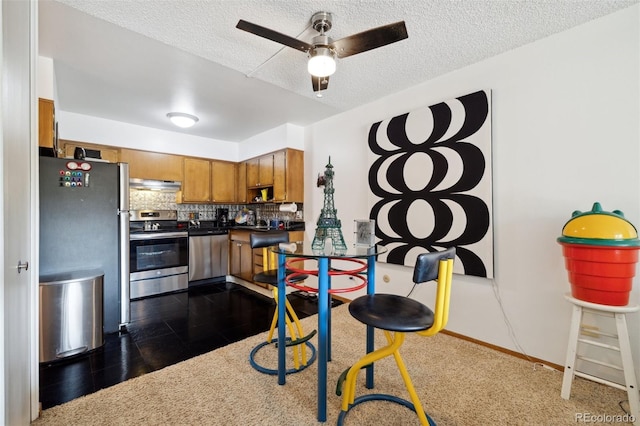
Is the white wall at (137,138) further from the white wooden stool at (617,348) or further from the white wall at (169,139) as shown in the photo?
the white wooden stool at (617,348)

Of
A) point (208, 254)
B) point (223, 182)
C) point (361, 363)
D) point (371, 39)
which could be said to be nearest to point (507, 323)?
point (361, 363)

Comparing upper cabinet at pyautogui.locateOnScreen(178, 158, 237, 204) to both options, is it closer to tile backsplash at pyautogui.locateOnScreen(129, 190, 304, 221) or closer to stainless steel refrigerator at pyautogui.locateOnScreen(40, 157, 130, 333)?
tile backsplash at pyautogui.locateOnScreen(129, 190, 304, 221)

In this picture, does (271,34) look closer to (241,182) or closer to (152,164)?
(152,164)

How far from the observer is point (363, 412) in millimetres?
1548

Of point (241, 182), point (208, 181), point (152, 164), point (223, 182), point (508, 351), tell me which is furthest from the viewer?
point (241, 182)

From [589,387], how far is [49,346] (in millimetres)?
3824

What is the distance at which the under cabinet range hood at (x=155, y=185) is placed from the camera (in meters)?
4.02

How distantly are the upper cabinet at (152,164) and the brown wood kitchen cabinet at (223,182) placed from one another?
1.82ft

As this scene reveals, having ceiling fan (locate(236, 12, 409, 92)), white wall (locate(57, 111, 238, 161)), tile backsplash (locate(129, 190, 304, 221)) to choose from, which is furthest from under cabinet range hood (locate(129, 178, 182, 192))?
ceiling fan (locate(236, 12, 409, 92))

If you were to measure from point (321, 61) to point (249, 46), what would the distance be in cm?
75

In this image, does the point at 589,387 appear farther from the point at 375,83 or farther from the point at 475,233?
the point at 375,83

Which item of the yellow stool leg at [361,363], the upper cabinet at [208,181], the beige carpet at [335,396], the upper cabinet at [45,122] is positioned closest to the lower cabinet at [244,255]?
the upper cabinet at [208,181]

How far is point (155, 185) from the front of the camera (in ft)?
13.7

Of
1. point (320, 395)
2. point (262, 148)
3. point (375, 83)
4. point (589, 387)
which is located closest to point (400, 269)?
point (589, 387)
